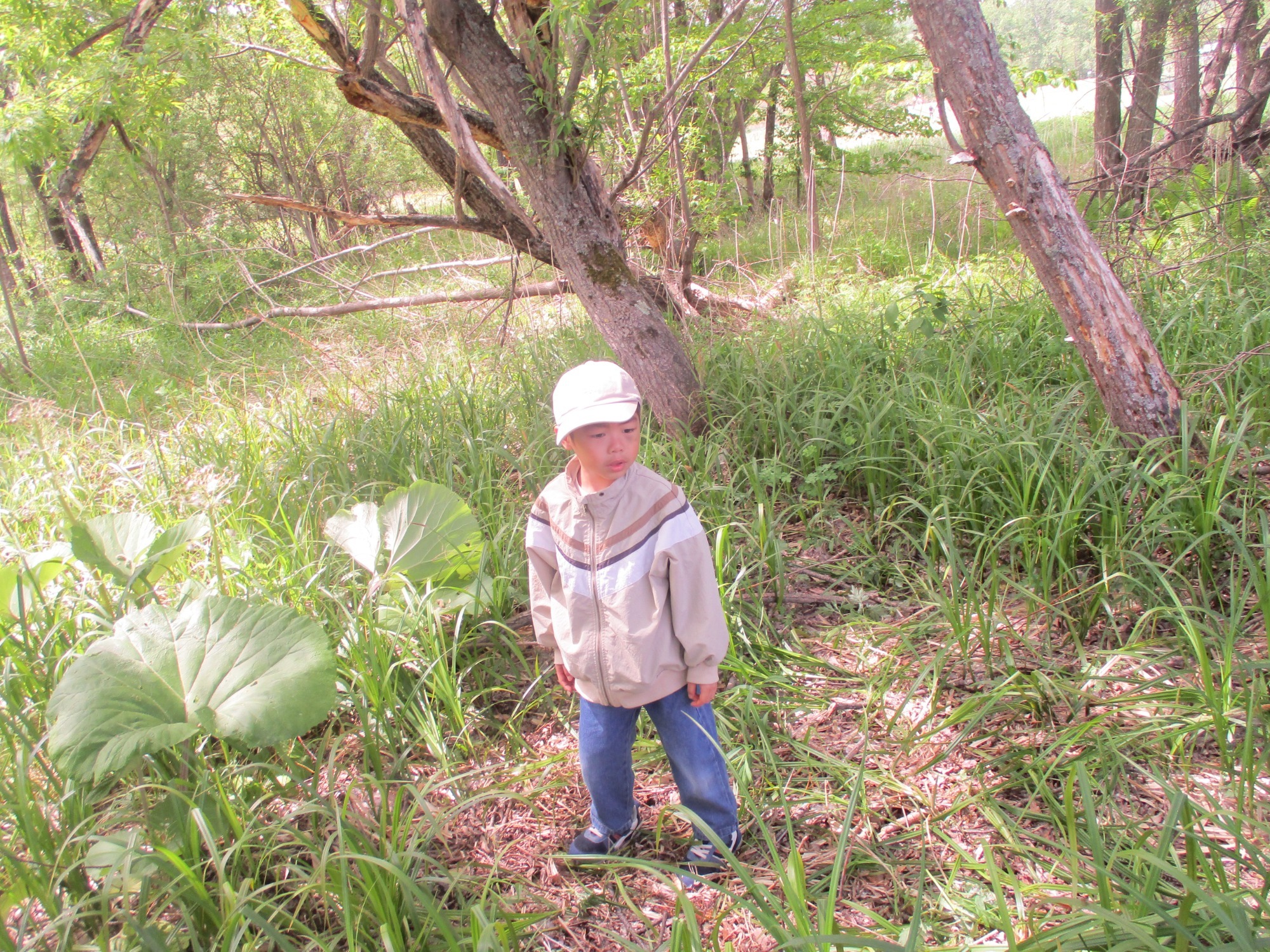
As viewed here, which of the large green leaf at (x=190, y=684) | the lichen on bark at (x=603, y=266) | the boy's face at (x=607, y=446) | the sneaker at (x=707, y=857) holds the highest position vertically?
the lichen on bark at (x=603, y=266)

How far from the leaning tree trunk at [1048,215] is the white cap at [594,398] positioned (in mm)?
1862

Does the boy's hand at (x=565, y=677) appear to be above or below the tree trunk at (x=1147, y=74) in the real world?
below

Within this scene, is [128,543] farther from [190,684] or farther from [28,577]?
[190,684]

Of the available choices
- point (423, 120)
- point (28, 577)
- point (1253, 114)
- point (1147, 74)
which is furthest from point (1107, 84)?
point (28, 577)

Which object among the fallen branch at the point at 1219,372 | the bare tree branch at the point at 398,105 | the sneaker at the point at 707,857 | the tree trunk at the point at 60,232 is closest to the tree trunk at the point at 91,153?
the tree trunk at the point at 60,232

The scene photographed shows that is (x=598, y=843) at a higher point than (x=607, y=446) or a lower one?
lower

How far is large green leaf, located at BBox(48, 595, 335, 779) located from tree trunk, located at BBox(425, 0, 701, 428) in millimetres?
2006

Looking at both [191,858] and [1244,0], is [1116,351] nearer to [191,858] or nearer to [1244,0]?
[191,858]

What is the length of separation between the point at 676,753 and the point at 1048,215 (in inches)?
86.5

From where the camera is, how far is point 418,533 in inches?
91.4

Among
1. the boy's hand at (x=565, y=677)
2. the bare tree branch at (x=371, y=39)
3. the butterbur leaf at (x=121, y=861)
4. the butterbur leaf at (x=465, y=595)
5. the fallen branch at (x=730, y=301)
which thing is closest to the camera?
the butterbur leaf at (x=121, y=861)

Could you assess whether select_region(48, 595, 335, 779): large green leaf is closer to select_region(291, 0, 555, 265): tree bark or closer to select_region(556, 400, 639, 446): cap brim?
select_region(556, 400, 639, 446): cap brim

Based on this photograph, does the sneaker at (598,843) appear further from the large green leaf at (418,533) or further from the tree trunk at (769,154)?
the tree trunk at (769,154)

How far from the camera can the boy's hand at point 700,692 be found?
1609 millimetres
